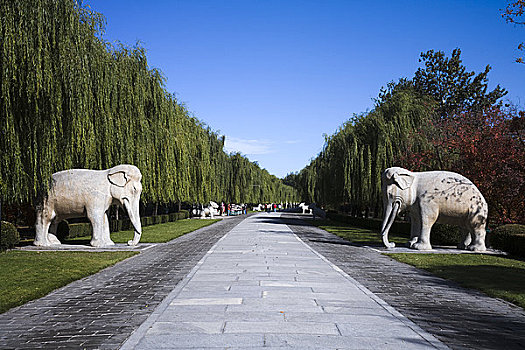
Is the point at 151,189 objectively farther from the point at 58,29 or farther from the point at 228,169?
the point at 228,169

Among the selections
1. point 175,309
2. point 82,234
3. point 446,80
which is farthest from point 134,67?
point 446,80

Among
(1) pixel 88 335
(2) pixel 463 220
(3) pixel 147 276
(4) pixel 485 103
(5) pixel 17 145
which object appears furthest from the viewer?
(4) pixel 485 103

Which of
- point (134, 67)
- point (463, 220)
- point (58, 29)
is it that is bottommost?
point (463, 220)

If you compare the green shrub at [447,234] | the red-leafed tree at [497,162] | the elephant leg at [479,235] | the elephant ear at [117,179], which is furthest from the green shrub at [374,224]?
the elephant ear at [117,179]

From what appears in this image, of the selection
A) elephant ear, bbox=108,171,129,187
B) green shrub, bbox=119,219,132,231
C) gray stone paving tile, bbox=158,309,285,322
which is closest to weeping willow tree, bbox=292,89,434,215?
green shrub, bbox=119,219,132,231

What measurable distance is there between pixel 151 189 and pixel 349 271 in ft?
48.4

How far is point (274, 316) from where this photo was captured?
6156 mm

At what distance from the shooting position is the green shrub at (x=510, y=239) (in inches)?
602

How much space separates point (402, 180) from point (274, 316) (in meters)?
11.1

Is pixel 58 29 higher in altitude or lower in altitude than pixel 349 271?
higher

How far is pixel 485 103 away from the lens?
50844 millimetres

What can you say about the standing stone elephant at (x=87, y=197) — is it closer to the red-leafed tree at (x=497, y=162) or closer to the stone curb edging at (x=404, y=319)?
the stone curb edging at (x=404, y=319)

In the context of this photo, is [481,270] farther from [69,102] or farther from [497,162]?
[69,102]

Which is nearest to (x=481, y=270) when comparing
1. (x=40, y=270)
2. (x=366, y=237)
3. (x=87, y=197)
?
(x=40, y=270)
